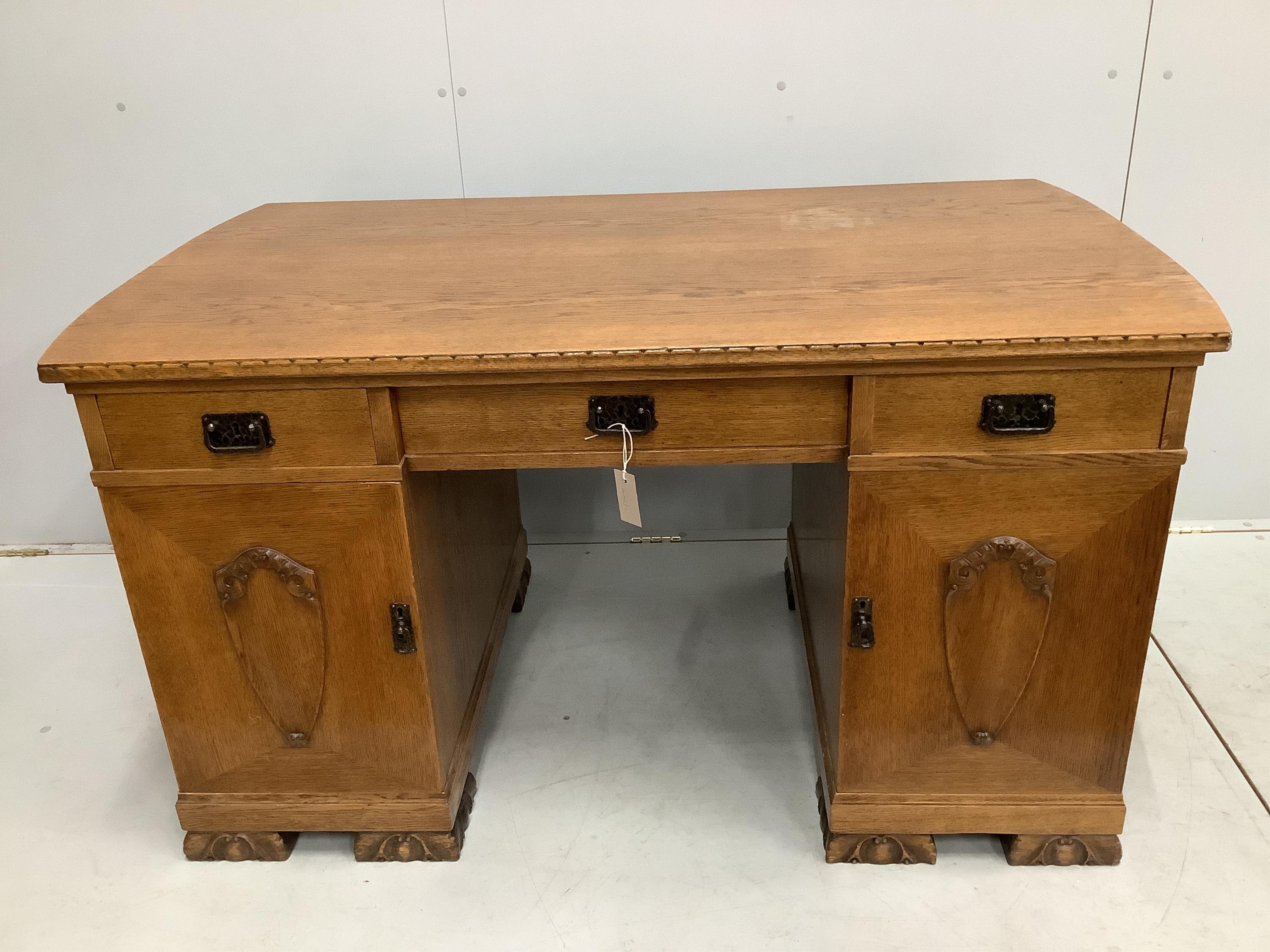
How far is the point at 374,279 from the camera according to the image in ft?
4.75

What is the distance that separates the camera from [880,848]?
1.49 m

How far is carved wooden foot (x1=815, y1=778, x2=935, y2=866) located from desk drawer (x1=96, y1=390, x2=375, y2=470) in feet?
2.89

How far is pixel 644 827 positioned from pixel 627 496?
1.91 ft

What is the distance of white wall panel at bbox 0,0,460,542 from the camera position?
1.97 m

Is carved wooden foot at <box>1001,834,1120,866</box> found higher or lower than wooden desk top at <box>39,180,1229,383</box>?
lower

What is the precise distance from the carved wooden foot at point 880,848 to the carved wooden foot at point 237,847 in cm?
85

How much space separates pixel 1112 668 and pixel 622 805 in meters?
0.77

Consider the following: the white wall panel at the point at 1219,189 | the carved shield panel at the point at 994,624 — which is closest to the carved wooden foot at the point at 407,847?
the carved shield panel at the point at 994,624

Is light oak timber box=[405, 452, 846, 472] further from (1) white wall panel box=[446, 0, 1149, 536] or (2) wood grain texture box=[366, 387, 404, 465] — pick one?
(1) white wall panel box=[446, 0, 1149, 536]

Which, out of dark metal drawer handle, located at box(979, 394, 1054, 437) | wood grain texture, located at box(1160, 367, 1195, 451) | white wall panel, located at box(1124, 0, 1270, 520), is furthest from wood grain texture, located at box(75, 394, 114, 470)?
white wall panel, located at box(1124, 0, 1270, 520)

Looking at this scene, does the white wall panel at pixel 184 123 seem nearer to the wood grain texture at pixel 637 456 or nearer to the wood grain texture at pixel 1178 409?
the wood grain texture at pixel 637 456

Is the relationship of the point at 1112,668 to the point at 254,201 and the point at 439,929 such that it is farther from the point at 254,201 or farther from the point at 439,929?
the point at 254,201

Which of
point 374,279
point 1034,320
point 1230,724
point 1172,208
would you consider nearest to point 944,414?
point 1034,320

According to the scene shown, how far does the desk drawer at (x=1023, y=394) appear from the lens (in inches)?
47.7
